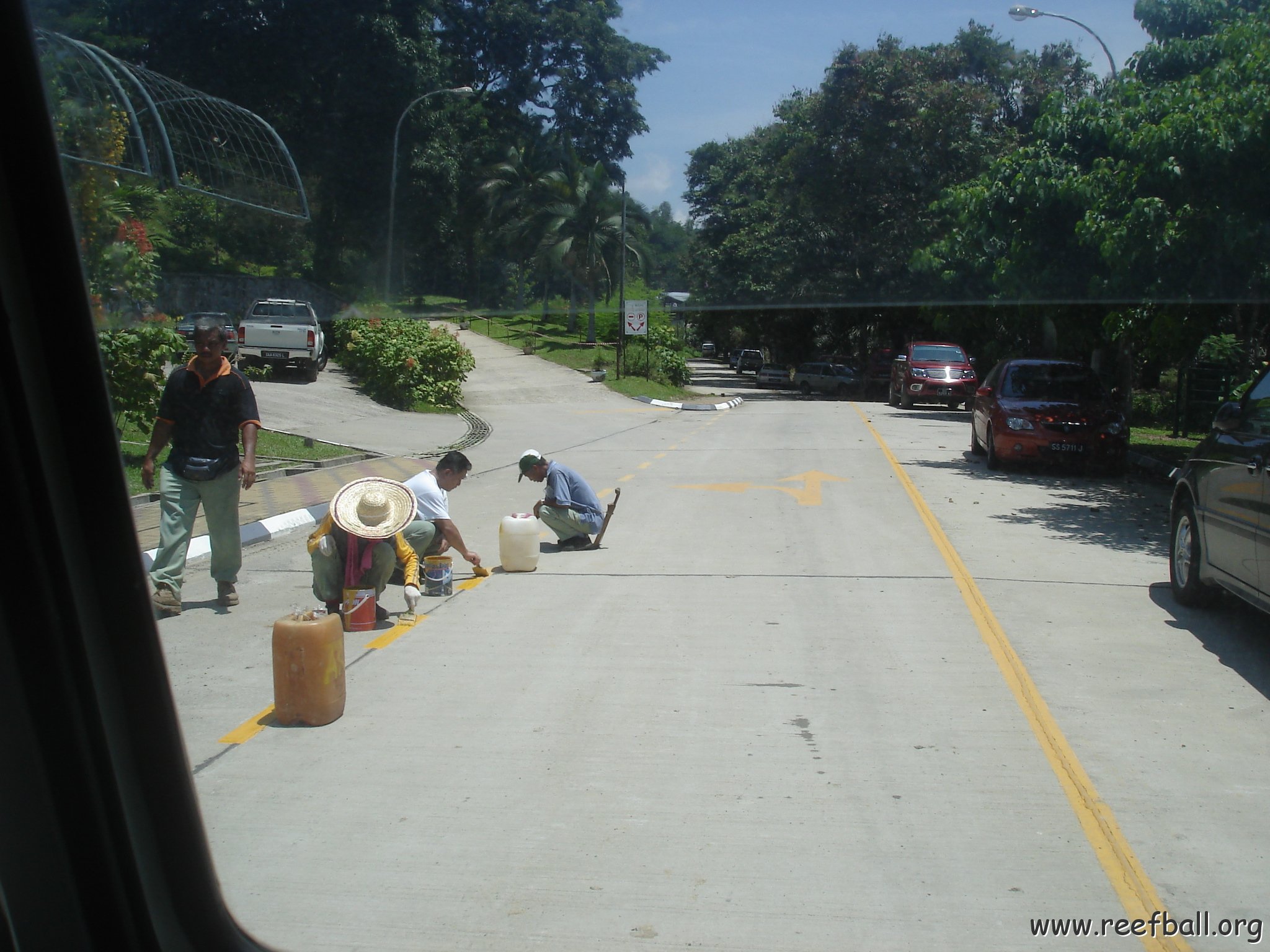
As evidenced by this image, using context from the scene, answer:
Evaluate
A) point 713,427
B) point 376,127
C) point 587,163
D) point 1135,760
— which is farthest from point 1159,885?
point 713,427

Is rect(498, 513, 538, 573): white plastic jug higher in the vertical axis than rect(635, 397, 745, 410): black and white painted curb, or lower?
higher

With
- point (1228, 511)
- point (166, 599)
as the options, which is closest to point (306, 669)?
point (166, 599)

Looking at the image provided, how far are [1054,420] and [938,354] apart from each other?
16789 mm

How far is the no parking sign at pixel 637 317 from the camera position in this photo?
35.4 m

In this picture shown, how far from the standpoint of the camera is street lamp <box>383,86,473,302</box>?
8773 millimetres

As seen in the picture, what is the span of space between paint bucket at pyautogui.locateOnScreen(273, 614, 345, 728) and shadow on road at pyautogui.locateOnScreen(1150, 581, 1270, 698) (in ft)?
16.3

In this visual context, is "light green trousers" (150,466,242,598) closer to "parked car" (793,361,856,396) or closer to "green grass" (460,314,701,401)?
"green grass" (460,314,701,401)

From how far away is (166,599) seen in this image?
7637mm

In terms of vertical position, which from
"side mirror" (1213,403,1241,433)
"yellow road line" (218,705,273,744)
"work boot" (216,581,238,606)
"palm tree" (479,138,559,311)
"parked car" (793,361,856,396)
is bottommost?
"parked car" (793,361,856,396)

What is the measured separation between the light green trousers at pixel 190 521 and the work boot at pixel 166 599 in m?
0.02

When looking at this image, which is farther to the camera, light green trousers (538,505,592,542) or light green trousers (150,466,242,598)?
light green trousers (538,505,592,542)

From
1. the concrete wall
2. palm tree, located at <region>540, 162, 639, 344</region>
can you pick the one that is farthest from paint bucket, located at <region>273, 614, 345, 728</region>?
palm tree, located at <region>540, 162, 639, 344</region>

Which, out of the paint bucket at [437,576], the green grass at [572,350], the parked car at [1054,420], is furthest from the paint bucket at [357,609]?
the green grass at [572,350]

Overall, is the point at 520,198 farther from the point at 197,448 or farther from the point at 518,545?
the point at 197,448
